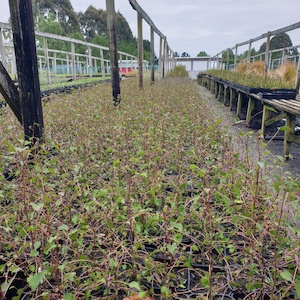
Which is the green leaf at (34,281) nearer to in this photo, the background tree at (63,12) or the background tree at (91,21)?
the background tree at (63,12)

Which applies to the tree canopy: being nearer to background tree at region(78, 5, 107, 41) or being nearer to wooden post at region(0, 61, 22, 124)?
background tree at region(78, 5, 107, 41)

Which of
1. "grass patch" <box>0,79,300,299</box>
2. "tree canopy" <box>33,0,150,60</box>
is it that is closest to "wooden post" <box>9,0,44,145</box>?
"grass patch" <box>0,79,300,299</box>

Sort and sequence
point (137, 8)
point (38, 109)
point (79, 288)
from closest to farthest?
point (79, 288) → point (38, 109) → point (137, 8)

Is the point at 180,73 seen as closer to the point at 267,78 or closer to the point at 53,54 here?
the point at 53,54

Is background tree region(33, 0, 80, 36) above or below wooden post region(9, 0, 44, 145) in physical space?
above

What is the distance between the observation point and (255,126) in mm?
5832

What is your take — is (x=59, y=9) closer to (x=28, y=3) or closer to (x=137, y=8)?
(x=137, y=8)

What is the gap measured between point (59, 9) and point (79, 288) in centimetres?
5142

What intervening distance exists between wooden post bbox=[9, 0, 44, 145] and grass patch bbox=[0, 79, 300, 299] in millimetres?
387

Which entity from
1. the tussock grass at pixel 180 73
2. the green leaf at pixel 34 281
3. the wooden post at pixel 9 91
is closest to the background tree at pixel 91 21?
the tussock grass at pixel 180 73

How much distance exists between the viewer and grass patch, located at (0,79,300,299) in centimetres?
137

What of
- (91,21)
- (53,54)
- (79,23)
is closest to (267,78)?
(53,54)

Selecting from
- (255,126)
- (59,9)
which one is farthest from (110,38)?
(59,9)

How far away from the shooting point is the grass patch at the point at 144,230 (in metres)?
1.37
